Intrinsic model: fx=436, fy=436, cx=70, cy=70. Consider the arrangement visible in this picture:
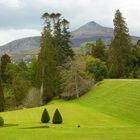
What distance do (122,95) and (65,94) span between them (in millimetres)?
15811

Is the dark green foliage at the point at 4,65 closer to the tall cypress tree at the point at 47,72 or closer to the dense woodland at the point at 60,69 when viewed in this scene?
the dense woodland at the point at 60,69

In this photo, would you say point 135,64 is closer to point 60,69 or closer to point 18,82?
point 60,69

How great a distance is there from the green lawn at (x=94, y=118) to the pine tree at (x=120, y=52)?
11220 millimetres

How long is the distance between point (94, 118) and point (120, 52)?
43.5 m

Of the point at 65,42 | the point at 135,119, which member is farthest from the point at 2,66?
the point at 135,119

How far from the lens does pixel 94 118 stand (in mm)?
58406

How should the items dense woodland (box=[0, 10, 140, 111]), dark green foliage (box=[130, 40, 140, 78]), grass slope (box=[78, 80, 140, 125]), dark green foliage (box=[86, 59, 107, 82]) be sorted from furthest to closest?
dark green foliage (box=[130, 40, 140, 78])
dark green foliage (box=[86, 59, 107, 82])
dense woodland (box=[0, 10, 140, 111])
grass slope (box=[78, 80, 140, 125])

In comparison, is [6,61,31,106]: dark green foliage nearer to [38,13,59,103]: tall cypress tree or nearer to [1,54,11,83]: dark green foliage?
[1,54,11,83]: dark green foliage

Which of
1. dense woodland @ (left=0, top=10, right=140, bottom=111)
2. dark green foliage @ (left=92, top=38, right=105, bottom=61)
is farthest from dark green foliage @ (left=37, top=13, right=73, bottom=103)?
dark green foliage @ (left=92, top=38, right=105, bottom=61)

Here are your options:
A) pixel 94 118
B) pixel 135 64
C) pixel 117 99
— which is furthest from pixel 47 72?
pixel 94 118

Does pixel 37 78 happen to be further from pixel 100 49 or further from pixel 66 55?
pixel 100 49

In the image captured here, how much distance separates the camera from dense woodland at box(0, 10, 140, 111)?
87.9 metres

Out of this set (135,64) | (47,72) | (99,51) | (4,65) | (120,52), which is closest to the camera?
(47,72)

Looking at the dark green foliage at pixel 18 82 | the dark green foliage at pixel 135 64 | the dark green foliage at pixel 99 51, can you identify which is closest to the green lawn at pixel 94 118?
the dark green foliage at pixel 18 82
